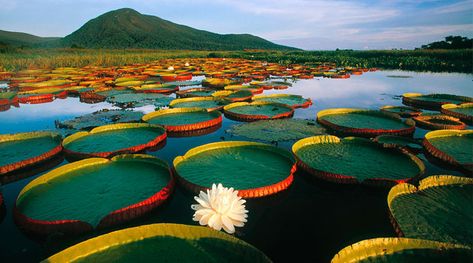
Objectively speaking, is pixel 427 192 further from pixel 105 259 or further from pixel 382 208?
pixel 105 259

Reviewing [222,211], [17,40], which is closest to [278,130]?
[222,211]

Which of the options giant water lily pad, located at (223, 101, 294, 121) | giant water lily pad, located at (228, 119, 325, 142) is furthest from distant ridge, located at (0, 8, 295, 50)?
giant water lily pad, located at (228, 119, 325, 142)

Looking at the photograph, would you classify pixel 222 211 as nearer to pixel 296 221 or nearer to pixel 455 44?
pixel 296 221

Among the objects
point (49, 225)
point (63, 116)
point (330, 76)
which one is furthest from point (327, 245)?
point (330, 76)

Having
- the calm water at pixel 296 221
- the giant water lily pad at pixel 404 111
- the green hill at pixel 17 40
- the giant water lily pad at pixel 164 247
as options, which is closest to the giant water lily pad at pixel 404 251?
the calm water at pixel 296 221

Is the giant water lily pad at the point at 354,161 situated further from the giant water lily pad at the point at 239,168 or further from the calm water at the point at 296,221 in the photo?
the giant water lily pad at the point at 239,168
